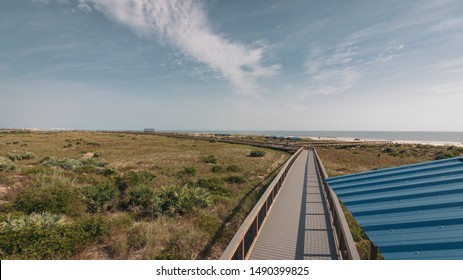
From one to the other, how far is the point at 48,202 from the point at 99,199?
6.15 feet

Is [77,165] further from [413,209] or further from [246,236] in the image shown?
[413,209]

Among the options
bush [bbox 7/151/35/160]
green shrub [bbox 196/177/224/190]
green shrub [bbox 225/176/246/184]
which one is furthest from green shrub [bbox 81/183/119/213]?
bush [bbox 7/151/35/160]

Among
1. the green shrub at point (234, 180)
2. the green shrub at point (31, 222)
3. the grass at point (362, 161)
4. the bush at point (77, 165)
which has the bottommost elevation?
the grass at point (362, 161)

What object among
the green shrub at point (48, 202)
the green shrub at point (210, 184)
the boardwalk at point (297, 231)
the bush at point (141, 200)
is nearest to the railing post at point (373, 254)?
the boardwalk at point (297, 231)

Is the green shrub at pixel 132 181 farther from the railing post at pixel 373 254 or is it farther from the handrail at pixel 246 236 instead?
the railing post at pixel 373 254

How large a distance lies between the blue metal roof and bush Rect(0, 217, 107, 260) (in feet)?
26.0

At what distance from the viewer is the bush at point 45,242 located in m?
6.06

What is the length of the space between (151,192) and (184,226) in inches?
154

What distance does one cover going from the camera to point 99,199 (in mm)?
10500

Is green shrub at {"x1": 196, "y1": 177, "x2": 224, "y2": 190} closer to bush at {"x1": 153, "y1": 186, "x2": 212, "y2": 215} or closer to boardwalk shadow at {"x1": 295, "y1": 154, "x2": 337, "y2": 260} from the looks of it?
bush at {"x1": 153, "y1": 186, "x2": 212, "y2": 215}

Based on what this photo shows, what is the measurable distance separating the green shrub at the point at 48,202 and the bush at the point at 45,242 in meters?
2.23

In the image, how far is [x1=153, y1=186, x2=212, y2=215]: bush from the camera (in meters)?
10.2
